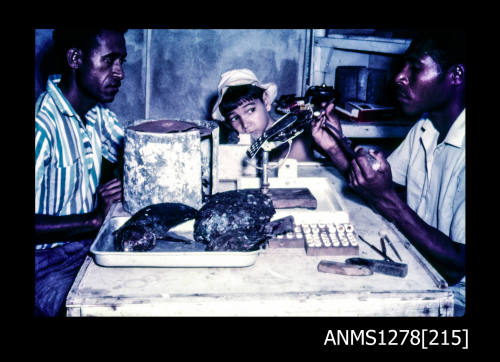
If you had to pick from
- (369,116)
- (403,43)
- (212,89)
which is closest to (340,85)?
(369,116)

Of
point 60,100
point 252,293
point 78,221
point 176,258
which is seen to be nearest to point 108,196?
point 78,221

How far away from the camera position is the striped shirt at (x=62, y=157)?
1869mm

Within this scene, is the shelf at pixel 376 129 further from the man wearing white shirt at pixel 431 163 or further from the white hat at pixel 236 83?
the man wearing white shirt at pixel 431 163

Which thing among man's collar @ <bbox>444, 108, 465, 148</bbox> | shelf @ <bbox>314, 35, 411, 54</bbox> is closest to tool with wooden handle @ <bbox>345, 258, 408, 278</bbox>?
man's collar @ <bbox>444, 108, 465, 148</bbox>

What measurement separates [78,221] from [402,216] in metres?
1.41

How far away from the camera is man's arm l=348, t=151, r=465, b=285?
1.57m

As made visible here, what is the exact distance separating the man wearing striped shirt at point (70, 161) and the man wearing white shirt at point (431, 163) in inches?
44.8

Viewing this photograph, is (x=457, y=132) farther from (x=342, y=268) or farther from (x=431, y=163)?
(x=342, y=268)

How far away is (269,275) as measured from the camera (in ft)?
4.11

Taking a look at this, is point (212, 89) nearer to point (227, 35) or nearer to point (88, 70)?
point (227, 35)

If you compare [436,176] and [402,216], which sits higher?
[436,176]

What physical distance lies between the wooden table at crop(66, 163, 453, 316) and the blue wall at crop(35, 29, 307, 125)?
3.06m

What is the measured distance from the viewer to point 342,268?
1.24 metres

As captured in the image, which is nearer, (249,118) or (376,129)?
(249,118)
